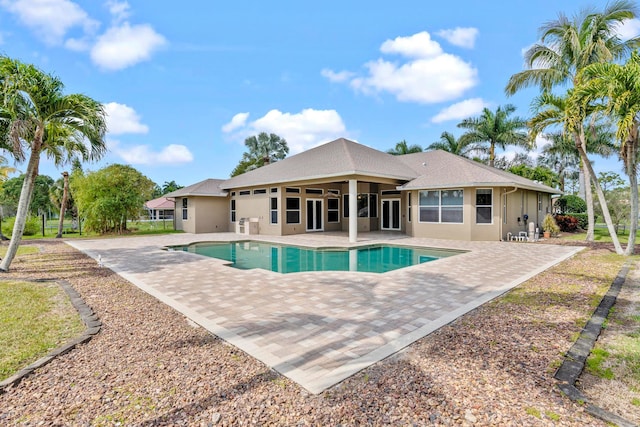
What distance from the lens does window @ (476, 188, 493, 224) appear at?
15.0 m

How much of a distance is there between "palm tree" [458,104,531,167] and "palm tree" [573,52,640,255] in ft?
46.4

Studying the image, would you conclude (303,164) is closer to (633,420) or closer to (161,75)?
(161,75)

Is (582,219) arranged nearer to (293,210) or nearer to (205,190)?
(293,210)

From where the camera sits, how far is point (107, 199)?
67.2 ft

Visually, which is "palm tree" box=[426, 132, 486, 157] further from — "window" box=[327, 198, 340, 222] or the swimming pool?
the swimming pool

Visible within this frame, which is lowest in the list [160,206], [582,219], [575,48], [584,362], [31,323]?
[584,362]

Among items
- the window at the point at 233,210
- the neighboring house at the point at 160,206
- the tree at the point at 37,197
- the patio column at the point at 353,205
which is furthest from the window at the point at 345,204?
the tree at the point at 37,197

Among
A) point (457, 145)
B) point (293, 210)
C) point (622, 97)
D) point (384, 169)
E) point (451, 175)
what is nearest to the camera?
point (622, 97)

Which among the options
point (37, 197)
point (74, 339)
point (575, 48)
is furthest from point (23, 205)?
point (37, 197)

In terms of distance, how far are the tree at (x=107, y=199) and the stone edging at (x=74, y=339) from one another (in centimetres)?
1628

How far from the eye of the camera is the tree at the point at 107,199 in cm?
2050

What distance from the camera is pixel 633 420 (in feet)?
8.41

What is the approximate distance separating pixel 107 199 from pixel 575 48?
25.8 metres

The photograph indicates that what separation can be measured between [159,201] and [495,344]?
43.0 metres
